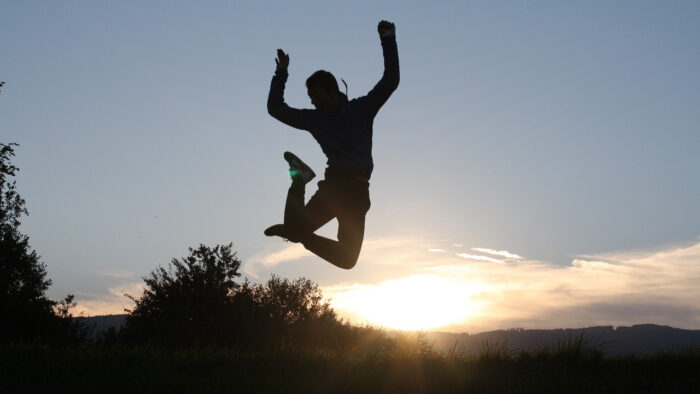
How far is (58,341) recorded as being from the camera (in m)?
34.9

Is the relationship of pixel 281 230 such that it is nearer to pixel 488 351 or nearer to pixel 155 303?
pixel 488 351

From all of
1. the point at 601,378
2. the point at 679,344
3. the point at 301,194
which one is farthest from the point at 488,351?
the point at 301,194

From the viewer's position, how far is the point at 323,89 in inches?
244

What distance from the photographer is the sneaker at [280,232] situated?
246 inches

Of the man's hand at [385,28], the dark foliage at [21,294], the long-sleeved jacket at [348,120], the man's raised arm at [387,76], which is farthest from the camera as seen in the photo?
the dark foliage at [21,294]

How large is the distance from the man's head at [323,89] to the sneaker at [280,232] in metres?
1.33

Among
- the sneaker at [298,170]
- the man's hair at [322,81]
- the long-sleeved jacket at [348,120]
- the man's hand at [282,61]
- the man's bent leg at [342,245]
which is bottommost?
the man's bent leg at [342,245]

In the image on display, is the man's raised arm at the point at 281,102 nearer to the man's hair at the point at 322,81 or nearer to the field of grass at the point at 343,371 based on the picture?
the man's hair at the point at 322,81

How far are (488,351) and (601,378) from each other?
2114 millimetres

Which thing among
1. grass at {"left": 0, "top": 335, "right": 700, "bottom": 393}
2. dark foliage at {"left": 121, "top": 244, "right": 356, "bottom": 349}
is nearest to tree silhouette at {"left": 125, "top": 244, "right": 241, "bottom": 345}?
dark foliage at {"left": 121, "top": 244, "right": 356, "bottom": 349}

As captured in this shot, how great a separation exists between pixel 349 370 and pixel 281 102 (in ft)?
15.2

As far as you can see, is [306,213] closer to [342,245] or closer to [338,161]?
[342,245]

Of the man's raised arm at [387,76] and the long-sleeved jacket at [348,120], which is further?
the man's raised arm at [387,76]

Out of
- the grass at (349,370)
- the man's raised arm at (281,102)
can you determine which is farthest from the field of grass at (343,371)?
the man's raised arm at (281,102)
